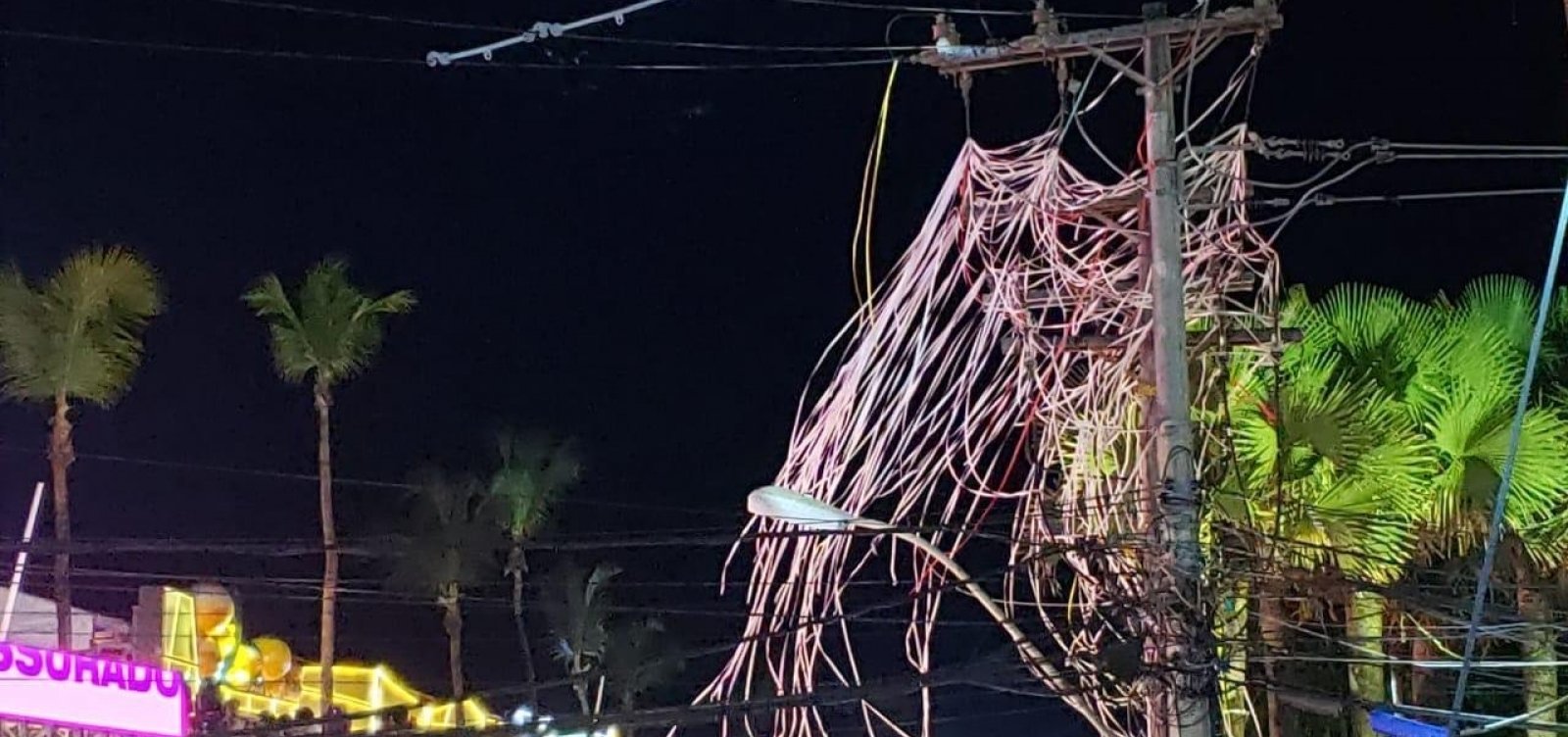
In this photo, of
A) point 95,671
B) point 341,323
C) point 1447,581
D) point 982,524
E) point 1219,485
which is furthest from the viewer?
point 341,323

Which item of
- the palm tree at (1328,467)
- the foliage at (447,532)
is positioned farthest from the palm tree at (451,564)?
the palm tree at (1328,467)

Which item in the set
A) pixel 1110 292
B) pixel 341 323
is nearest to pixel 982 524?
pixel 1110 292

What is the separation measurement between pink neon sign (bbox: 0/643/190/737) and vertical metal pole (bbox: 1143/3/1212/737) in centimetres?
1747

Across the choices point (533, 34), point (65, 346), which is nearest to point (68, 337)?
point (65, 346)

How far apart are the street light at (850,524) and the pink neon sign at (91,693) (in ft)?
52.4

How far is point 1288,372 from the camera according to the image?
1825 centimetres

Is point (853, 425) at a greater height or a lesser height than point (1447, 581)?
greater

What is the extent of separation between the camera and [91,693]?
81.1ft

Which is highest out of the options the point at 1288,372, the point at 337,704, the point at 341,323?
the point at 341,323

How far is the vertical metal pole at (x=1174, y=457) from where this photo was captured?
11.1 metres

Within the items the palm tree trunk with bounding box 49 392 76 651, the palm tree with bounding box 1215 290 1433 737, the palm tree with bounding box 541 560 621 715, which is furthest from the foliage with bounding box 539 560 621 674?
the palm tree with bounding box 1215 290 1433 737

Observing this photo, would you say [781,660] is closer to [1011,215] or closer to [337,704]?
[1011,215]

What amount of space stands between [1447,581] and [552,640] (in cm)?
2210

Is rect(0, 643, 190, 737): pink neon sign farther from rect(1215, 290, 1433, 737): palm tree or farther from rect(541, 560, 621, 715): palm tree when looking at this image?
rect(1215, 290, 1433, 737): palm tree
